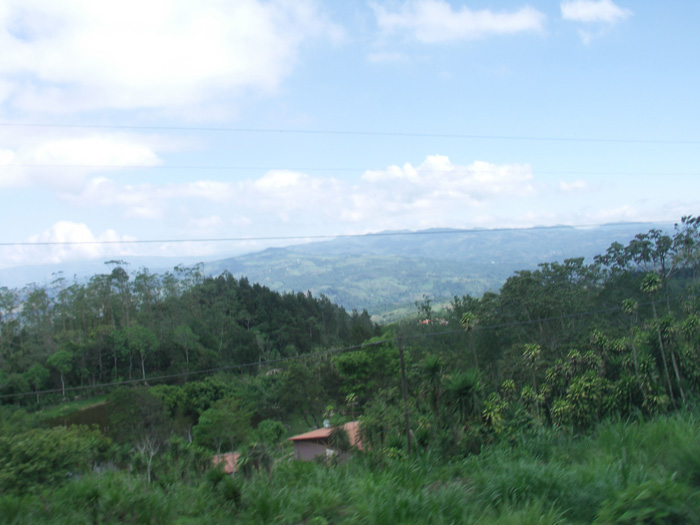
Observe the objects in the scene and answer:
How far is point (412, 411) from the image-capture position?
18734mm

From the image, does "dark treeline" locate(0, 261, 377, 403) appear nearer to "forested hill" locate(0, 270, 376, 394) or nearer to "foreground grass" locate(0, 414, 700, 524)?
"forested hill" locate(0, 270, 376, 394)

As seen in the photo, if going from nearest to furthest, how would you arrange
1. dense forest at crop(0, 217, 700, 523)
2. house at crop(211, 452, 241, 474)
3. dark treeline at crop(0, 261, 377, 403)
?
dense forest at crop(0, 217, 700, 523), house at crop(211, 452, 241, 474), dark treeline at crop(0, 261, 377, 403)

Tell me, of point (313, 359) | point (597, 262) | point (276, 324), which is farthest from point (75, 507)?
point (276, 324)

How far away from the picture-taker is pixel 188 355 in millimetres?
60312

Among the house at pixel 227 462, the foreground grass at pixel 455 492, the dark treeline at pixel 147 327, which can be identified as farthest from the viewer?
the dark treeline at pixel 147 327

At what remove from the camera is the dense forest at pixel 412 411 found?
4.92 m

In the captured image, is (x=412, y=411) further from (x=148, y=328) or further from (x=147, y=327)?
(x=147, y=327)

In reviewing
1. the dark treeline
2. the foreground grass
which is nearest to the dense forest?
the foreground grass

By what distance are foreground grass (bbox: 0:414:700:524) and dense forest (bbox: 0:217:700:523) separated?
2 centimetres

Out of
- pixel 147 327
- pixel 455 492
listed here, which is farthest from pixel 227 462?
pixel 147 327

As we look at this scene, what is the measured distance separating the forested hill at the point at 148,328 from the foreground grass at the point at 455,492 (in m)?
42.1

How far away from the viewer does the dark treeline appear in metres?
→ 54.8

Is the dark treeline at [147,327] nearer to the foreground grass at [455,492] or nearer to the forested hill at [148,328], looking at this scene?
the forested hill at [148,328]

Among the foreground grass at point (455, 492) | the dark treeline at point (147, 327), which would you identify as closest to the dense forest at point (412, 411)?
the foreground grass at point (455, 492)
